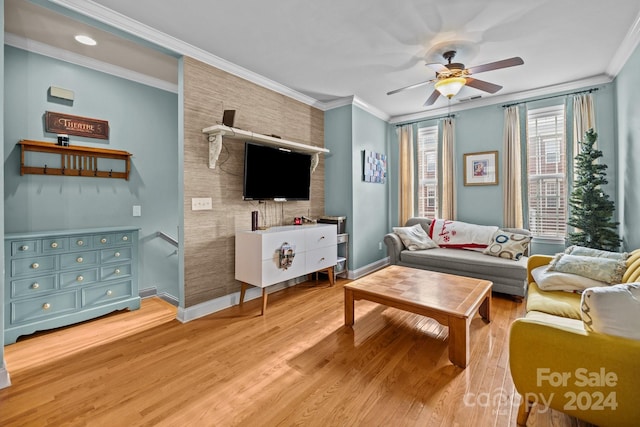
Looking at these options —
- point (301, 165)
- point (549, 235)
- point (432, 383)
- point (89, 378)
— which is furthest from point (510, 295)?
point (89, 378)

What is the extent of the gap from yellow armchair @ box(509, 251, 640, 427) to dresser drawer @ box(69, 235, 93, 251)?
3.57 m

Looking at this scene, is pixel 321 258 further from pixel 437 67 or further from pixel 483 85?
pixel 483 85

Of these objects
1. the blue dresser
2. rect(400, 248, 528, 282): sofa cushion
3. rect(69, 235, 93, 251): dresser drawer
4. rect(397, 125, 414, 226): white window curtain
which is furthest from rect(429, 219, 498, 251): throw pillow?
rect(69, 235, 93, 251): dresser drawer

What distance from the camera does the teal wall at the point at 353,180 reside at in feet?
14.1

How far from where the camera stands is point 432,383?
1855 mm

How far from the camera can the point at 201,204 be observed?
9.70 ft

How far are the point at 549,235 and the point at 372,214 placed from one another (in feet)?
8.19

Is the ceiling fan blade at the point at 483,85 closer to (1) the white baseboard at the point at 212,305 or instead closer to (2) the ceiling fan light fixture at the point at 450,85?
(2) the ceiling fan light fixture at the point at 450,85

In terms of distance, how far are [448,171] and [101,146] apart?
484 centimetres

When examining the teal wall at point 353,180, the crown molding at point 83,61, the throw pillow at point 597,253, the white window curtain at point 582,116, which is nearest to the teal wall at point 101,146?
the crown molding at point 83,61

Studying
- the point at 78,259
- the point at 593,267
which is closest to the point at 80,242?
the point at 78,259

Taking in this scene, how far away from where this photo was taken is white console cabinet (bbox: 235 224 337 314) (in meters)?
2.97

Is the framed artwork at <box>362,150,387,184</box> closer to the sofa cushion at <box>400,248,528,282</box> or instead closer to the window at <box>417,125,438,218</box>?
the window at <box>417,125,438,218</box>

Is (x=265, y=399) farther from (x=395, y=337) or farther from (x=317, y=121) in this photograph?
(x=317, y=121)
